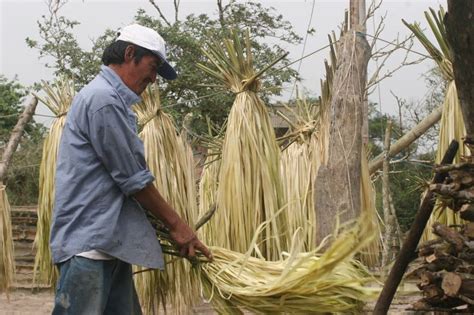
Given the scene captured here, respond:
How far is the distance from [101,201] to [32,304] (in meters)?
6.81

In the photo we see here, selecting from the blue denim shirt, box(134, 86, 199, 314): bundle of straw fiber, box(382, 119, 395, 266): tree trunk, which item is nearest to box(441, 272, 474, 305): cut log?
the blue denim shirt

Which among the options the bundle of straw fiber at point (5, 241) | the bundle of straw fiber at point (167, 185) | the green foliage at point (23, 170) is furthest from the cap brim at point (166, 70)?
the green foliage at point (23, 170)

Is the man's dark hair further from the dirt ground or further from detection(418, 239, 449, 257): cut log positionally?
the dirt ground

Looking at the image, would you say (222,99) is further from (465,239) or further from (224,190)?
(465,239)

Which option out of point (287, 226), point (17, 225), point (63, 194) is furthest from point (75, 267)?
point (17, 225)

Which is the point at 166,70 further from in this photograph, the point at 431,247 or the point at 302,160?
the point at 302,160

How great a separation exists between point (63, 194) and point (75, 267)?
308 mm

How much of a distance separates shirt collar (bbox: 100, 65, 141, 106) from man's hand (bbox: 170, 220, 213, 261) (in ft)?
1.87

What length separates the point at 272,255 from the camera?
5227 mm

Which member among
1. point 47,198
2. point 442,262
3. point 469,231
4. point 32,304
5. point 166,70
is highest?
point 166,70

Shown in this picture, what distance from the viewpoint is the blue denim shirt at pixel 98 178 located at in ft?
10.6

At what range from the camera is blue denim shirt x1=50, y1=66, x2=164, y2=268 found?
10.6 feet

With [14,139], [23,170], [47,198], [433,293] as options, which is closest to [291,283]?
[433,293]

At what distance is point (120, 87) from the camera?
3424mm
